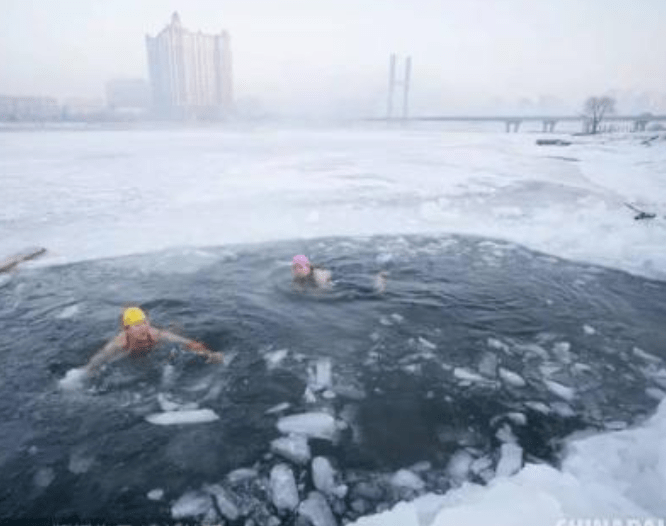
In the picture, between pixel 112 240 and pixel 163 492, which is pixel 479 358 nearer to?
pixel 163 492

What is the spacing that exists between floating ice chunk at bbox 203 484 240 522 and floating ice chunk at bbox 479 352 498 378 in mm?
2659

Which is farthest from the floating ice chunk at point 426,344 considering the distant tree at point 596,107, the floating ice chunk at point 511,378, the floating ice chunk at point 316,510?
the distant tree at point 596,107

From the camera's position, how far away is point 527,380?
4312 mm

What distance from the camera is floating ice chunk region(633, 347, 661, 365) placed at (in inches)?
180

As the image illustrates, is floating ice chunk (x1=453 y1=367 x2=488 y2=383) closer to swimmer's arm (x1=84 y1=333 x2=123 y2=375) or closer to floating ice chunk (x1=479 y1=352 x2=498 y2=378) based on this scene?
floating ice chunk (x1=479 y1=352 x2=498 y2=378)

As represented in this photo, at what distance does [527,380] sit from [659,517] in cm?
171

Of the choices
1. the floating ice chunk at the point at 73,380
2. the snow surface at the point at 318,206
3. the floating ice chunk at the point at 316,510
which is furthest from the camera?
the snow surface at the point at 318,206

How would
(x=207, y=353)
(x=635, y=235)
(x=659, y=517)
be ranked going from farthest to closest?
(x=635, y=235) → (x=207, y=353) → (x=659, y=517)

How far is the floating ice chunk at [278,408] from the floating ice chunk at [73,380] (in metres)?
1.85

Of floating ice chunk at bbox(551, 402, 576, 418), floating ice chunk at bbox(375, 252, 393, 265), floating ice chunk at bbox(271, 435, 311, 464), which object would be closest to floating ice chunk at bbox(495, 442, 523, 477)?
floating ice chunk at bbox(551, 402, 576, 418)

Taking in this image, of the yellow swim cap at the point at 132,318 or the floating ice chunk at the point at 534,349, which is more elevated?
the yellow swim cap at the point at 132,318

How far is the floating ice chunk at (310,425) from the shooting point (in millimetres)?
3672

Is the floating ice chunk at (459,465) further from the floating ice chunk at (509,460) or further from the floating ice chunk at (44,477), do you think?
the floating ice chunk at (44,477)

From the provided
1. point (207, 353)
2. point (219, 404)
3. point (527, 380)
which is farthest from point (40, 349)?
point (527, 380)
